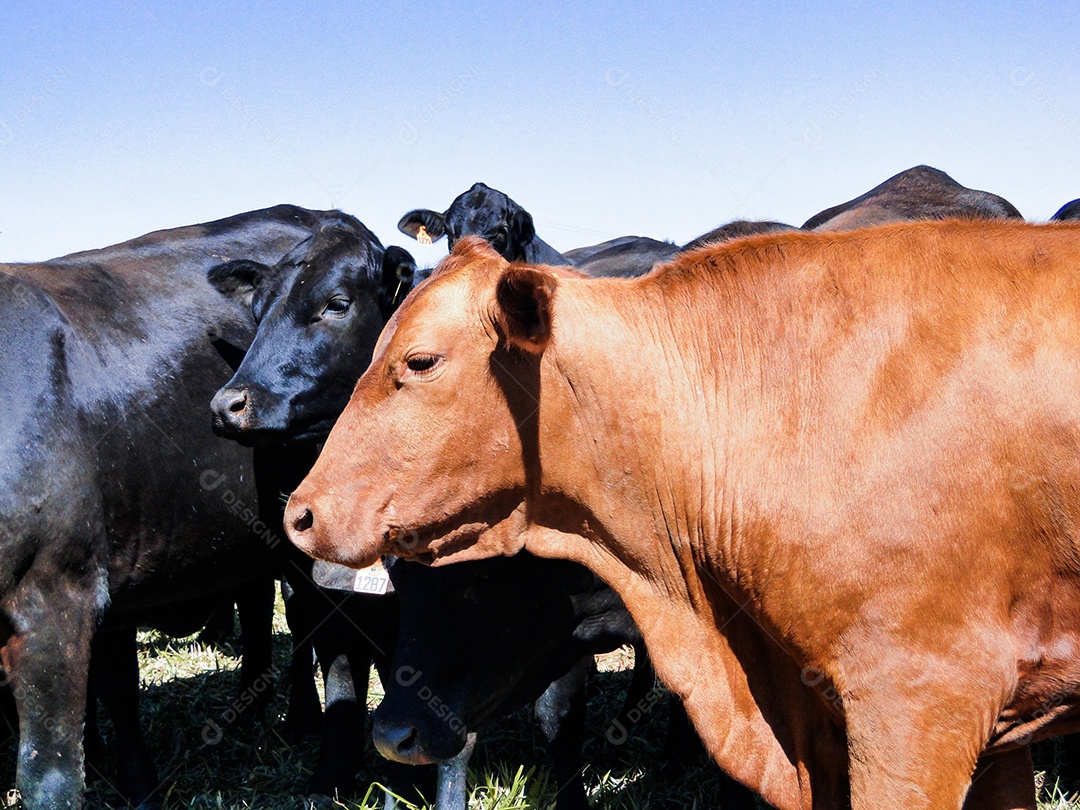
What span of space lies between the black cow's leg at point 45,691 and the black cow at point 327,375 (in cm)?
97

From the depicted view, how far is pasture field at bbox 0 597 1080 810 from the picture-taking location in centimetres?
498

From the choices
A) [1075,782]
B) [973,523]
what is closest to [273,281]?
[973,523]

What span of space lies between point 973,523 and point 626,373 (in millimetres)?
1019

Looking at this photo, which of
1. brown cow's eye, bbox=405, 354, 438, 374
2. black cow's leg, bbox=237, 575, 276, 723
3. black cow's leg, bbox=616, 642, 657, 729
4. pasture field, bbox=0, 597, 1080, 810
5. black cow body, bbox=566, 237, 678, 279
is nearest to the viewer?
brown cow's eye, bbox=405, 354, 438, 374

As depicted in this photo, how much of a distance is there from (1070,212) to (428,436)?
581 centimetres

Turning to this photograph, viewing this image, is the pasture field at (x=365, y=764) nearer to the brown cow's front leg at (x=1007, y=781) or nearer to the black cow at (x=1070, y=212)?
the brown cow's front leg at (x=1007, y=781)

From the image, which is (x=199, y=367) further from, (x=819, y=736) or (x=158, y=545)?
(x=819, y=736)

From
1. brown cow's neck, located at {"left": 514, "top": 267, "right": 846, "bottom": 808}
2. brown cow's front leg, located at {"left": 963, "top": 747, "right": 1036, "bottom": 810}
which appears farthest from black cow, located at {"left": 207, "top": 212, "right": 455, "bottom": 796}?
brown cow's front leg, located at {"left": 963, "top": 747, "right": 1036, "bottom": 810}

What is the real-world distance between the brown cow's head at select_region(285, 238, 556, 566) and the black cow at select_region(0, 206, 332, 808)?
1691 mm

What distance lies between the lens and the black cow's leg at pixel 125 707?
17.2ft

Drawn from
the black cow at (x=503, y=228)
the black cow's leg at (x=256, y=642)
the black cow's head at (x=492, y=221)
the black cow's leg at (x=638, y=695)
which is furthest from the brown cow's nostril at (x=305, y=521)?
the black cow's head at (x=492, y=221)

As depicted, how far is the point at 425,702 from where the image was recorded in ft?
12.6

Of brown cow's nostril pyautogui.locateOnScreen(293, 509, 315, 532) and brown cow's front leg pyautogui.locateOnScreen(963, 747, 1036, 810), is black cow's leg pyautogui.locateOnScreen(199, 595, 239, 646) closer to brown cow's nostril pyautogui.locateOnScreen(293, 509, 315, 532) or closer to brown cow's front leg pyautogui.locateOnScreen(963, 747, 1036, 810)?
brown cow's nostril pyautogui.locateOnScreen(293, 509, 315, 532)

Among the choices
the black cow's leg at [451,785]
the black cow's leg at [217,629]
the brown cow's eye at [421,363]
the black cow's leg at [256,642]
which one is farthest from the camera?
the black cow's leg at [217,629]
